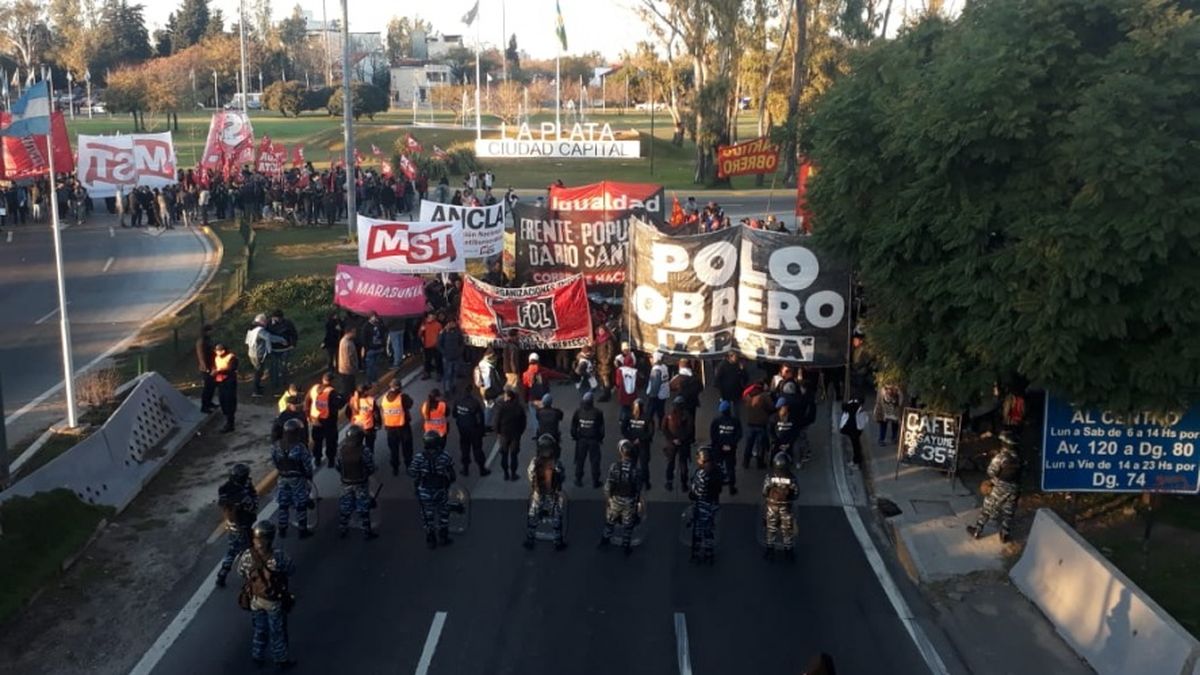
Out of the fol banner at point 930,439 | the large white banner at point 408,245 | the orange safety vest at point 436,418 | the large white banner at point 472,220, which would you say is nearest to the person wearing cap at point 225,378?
the orange safety vest at point 436,418

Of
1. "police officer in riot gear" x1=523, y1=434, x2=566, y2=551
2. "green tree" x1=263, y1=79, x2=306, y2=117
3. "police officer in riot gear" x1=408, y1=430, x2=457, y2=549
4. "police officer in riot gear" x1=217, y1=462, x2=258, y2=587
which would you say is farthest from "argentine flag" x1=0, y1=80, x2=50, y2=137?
"green tree" x1=263, y1=79, x2=306, y2=117

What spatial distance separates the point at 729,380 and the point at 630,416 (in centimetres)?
207

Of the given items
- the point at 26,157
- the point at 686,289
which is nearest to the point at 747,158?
the point at 686,289

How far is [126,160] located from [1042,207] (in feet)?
105

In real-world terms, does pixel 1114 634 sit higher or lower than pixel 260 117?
lower

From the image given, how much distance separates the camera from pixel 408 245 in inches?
829

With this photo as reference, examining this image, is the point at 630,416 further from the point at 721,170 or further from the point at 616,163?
the point at 616,163

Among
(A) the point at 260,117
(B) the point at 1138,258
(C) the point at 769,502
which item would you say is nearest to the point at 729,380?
(C) the point at 769,502

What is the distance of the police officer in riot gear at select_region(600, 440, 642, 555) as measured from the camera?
12555 mm

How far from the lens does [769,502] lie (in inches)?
499

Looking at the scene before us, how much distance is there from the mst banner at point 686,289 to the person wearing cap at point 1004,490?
5.69m

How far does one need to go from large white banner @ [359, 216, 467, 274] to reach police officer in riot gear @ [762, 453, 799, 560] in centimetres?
990

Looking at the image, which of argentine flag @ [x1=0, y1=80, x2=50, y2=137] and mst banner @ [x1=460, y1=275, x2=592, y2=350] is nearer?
argentine flag @ [x1=0, y1=80, x2=50, y2=137]

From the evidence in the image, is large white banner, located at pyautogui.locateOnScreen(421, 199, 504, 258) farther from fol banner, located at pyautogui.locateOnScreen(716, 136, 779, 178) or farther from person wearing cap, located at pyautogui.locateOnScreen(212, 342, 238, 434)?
person wearing cap, located at pyautogui.locateOnScreen(212, 342, 238, 434)
